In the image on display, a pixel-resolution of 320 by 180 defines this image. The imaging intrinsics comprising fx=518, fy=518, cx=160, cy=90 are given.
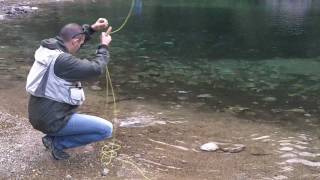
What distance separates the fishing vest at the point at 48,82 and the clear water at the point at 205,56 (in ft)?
19.5

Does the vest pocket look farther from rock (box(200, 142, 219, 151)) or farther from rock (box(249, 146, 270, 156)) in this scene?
rock (box(249, 146, 270, 156))

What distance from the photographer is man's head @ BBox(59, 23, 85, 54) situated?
632cm

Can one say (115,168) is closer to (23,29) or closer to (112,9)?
(23,29)

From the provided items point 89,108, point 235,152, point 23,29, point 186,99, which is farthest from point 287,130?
point 23,29

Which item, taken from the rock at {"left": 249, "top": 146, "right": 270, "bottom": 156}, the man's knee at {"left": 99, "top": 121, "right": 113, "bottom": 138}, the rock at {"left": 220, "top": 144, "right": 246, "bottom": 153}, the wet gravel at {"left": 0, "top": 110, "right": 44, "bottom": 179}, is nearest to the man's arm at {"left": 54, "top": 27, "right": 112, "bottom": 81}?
the man's knee at {"left": 99, "top": 121, "right": 113, "bottom": 138}

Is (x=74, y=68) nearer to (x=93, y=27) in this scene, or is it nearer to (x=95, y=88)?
(x=93, y=27)

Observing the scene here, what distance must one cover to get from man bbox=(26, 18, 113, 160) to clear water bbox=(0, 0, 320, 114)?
5620mm

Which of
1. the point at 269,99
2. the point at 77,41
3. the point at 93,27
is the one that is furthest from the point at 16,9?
the point at 77,41

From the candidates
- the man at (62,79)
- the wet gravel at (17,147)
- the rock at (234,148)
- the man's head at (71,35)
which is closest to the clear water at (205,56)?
the rock at (234,148)

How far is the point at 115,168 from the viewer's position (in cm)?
700

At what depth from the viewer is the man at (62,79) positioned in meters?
6.15

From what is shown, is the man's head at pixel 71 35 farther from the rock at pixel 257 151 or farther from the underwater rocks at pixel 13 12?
the underwater rocks at pixel 13 12

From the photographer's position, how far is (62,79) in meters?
6.20

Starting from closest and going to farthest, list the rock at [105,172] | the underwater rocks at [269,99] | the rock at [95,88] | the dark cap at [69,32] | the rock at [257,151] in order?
the dark cap at [69,32], the rock at [105,172], the rock at [257,151], the underwater rocks at [269,99], the rock at [95,88]
